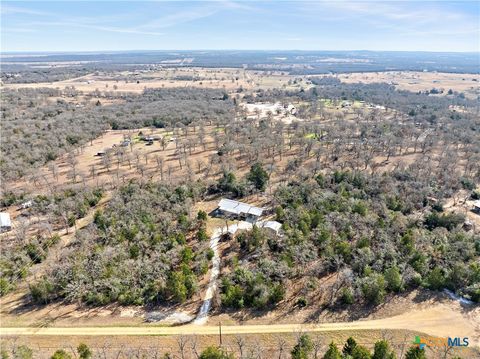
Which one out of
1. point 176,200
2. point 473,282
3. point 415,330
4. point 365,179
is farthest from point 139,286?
point 365,179

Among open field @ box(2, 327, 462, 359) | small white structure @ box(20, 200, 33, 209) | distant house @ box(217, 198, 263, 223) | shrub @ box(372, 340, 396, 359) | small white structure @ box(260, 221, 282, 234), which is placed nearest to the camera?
shrub @ box(372, 340, 396, 359)


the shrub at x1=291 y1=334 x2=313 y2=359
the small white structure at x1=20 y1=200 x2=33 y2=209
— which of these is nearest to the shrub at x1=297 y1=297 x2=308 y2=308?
the shrub at x1=291 y1=334 x2=313 y2=359

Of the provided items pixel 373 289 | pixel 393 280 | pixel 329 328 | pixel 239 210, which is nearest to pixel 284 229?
pixel 239 210

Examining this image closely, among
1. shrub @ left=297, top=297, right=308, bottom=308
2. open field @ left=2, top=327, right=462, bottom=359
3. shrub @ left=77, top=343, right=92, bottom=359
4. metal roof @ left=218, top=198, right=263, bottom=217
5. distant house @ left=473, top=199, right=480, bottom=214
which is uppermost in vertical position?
Result: metal roof @ left=218, top=198, right=263, bottom=217

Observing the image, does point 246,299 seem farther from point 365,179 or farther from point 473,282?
point 365,179

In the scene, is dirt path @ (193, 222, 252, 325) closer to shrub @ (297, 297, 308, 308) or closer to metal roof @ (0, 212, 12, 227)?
shrub @ (297, 297, 308, 308)

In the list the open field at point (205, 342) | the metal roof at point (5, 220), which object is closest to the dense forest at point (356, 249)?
the open field at point (205, 342)

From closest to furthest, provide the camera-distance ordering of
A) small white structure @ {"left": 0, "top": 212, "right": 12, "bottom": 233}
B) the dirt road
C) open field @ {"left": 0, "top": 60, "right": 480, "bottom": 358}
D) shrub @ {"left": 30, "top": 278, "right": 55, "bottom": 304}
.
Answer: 1. the dirt road
2. open field @ {"left": 0, "top": 60, "right": 480, "bottom": 358}
3. shrub @ {"left": 30, "top": 278, "right": 55, "bottom": 304}
4. small white structure @ {"left": 0, "top": 212, "right": 12, "bottom": 233}
